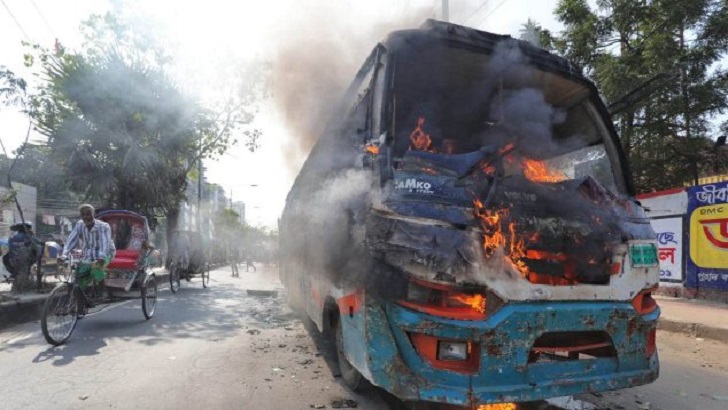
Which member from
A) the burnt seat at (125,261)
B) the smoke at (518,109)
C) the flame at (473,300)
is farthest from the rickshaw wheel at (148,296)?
the flame at (473,300)

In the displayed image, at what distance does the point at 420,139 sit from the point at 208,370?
10.8 feet

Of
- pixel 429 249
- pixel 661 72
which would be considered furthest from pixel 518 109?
pixel 661 72

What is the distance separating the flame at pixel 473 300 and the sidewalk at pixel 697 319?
5928 millimetres

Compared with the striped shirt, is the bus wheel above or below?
below

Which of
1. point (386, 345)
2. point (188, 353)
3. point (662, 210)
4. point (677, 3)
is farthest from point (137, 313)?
point (677, 3)

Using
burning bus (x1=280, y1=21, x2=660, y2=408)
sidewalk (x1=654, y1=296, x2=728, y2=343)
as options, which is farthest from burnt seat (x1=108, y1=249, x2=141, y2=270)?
sidewalk (x1=654, y1=296, x2=728, y2=343)

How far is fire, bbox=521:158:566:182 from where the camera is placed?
146 inches

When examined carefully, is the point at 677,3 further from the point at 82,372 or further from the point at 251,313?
the point at 82,372

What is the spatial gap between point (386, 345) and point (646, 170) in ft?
40.7

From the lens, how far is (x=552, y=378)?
2.99m

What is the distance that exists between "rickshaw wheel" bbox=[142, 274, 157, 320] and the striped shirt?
1.43 meters

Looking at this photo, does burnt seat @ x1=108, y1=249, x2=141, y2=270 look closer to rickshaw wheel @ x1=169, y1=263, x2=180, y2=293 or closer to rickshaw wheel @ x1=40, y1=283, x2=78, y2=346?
rickshaw wheel @ x1=40, y1=283, x2=78, y2=346

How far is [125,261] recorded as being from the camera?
828 centimetres

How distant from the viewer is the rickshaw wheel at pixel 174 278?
12938 mm
